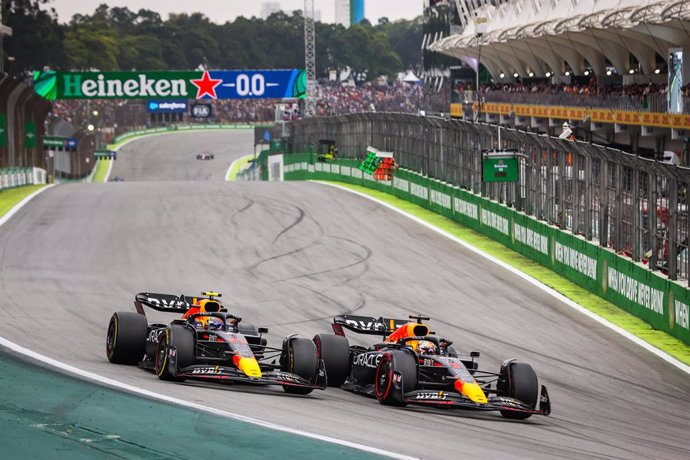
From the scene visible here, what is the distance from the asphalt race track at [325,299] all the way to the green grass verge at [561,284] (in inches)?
20.1

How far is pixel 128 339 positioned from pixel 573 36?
46.0 meters

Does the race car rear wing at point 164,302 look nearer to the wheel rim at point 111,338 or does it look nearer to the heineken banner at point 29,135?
the wheel rim at point 111,338

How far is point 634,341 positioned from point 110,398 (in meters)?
10.7

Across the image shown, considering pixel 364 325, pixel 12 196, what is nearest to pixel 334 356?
pixel 364 325

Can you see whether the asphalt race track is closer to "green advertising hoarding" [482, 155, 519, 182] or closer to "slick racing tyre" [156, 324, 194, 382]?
"slick racing tyre" [156, 324, 194, 382]

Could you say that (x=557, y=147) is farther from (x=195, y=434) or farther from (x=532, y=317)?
(x=195, y=434)

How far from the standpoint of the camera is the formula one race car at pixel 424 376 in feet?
43.8

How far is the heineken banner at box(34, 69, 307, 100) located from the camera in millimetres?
65062

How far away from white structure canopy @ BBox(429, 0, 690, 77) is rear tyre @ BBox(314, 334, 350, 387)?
1026 inches

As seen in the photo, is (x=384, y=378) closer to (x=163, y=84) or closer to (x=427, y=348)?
(x=427, y=348)

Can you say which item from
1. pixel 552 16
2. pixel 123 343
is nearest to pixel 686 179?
pixel 123 343

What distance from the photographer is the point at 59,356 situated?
15.5 metres

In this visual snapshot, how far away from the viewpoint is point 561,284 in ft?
84.0

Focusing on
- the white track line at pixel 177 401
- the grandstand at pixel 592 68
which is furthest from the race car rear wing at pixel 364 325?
the grandstand at pixel 592 68
